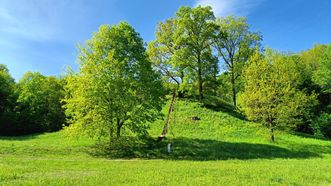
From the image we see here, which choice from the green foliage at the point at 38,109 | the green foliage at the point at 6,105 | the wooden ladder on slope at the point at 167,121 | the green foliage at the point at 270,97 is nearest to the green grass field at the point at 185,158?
the wooden ladder on slope at the point at 167,121

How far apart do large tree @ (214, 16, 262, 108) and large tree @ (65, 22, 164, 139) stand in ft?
87.5

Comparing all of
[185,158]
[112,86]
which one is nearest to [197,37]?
[112,86]

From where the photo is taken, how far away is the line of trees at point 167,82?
30047 mm

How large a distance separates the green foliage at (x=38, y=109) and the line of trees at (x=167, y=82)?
16 cm

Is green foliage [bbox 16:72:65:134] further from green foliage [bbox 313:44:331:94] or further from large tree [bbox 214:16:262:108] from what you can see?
green foliage [bbox 313:44:331:94]

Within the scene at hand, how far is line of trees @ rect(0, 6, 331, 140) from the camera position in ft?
98.6

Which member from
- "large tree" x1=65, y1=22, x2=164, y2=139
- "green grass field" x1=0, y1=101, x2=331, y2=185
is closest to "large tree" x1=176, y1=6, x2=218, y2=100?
"green grass field" x1=0, y1=101, x2=331, y2=185

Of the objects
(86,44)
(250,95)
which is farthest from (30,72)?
(250,95)

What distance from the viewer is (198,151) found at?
30.4m

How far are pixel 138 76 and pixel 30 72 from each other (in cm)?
4011

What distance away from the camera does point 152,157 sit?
91.8ft

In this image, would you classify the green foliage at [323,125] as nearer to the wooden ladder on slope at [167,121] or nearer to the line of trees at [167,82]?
the line of trees at [167,82]

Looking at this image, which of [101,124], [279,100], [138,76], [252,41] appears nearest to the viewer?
[101,124]

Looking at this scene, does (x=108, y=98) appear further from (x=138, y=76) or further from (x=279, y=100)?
(x=279, y=100)
